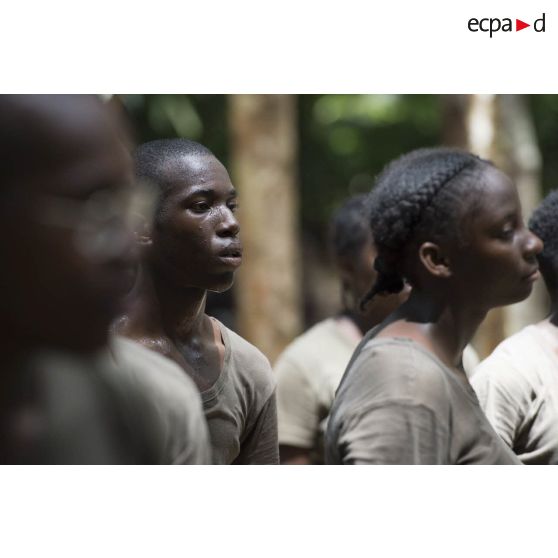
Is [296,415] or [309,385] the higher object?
[309,385]

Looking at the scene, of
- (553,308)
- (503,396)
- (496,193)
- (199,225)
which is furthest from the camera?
(553,308)

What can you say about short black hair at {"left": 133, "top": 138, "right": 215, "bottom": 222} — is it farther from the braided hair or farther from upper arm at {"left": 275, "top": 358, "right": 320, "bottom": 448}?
upper arm at {"left": 275, "top": 358, "right": 320, "bottom": 448}

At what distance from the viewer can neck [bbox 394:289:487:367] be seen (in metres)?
2.83

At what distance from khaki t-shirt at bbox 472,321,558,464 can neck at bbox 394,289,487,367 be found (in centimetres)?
44

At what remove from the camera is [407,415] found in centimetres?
266

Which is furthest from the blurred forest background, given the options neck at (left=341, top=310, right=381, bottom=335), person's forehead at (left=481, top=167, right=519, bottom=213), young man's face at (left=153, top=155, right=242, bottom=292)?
person's forehead at (left=481, top=167, right=519, bottom=213)

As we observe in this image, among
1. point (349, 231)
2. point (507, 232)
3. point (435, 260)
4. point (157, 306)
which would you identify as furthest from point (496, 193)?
point (349, 231)

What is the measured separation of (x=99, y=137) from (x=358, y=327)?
9.53ft

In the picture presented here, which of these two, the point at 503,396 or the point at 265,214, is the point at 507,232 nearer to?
the point at 503,396

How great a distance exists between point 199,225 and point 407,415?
78cm

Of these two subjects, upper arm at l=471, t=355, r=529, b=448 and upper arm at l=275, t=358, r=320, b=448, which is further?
upper arm at l=275, t=358, r=320, b=448
